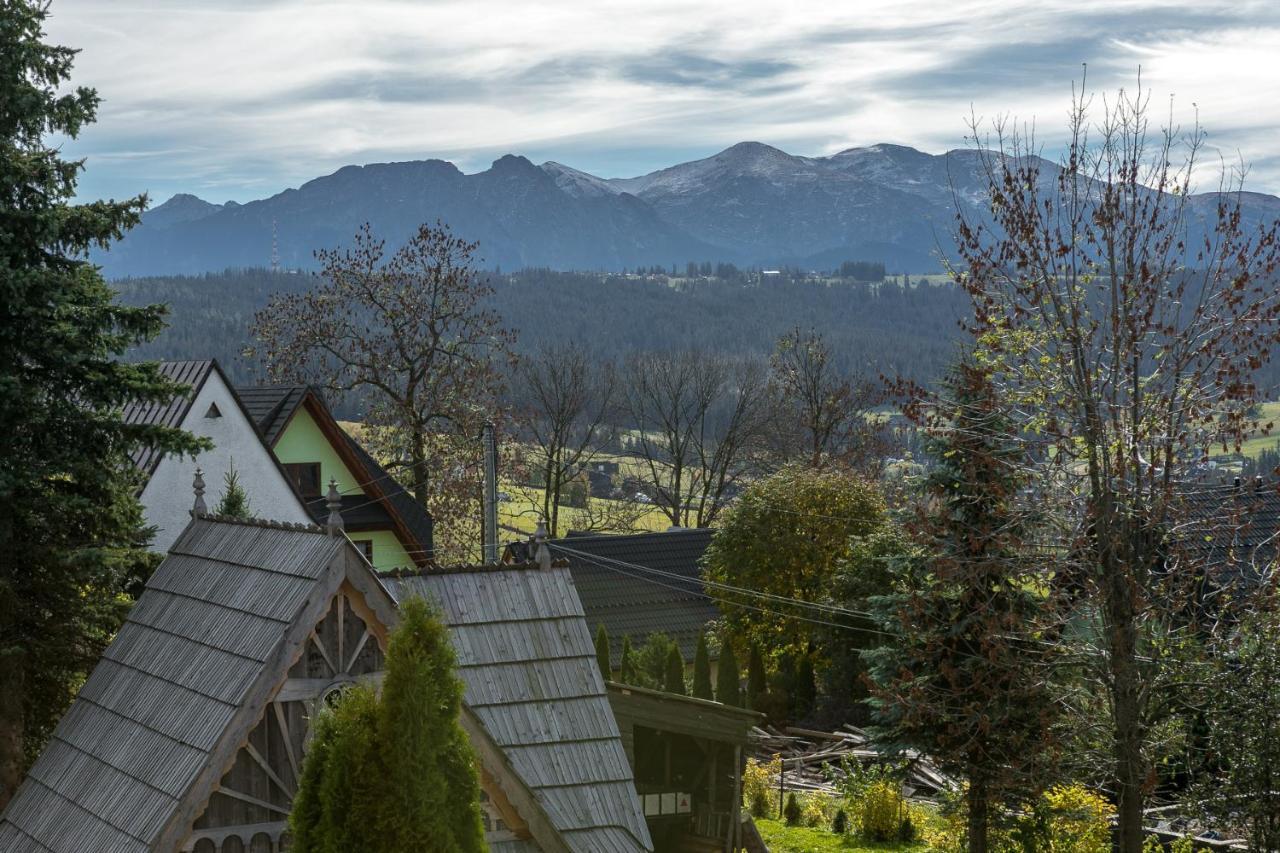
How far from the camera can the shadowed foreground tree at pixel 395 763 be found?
948cm

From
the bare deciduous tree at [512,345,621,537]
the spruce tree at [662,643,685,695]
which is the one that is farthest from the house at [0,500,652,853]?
the bare deciduous tree at [512,345,621,537]

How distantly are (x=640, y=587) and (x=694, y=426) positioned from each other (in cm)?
3057

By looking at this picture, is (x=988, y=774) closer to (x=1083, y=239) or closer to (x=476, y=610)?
(x=1083, y=239)

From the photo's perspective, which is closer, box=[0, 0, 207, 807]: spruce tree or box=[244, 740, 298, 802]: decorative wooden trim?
box=[244, 740, 298, 802]: decorative wooden trim

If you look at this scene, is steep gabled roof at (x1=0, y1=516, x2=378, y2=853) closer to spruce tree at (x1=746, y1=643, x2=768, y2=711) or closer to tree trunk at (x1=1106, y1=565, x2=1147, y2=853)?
tree trunk at (x1=1106, y1=565, x2=1147, y2=853)

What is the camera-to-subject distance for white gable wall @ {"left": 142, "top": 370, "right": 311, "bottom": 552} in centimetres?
2791

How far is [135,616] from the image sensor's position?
1352 centimetres

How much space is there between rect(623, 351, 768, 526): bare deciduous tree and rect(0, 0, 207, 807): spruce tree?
5260 centimetres

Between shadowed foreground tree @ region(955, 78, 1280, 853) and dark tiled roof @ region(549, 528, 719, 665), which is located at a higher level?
shadowed foreground tree @ region(955, 78, 1280, 853)

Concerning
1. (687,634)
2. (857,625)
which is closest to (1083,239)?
(857,625)

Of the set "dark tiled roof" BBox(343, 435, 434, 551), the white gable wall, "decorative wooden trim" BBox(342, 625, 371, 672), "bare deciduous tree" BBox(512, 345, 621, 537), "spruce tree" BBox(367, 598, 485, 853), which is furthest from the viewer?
"bare deciduous tree" BBox(512, 345, 621, 537)

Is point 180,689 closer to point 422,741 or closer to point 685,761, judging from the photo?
point 422,741

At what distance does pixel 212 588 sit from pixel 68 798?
2.17 metres

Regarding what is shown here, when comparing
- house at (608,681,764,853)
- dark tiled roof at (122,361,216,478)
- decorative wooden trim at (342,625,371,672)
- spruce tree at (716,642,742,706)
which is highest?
dark tiled roof at (122,361,216,478)
